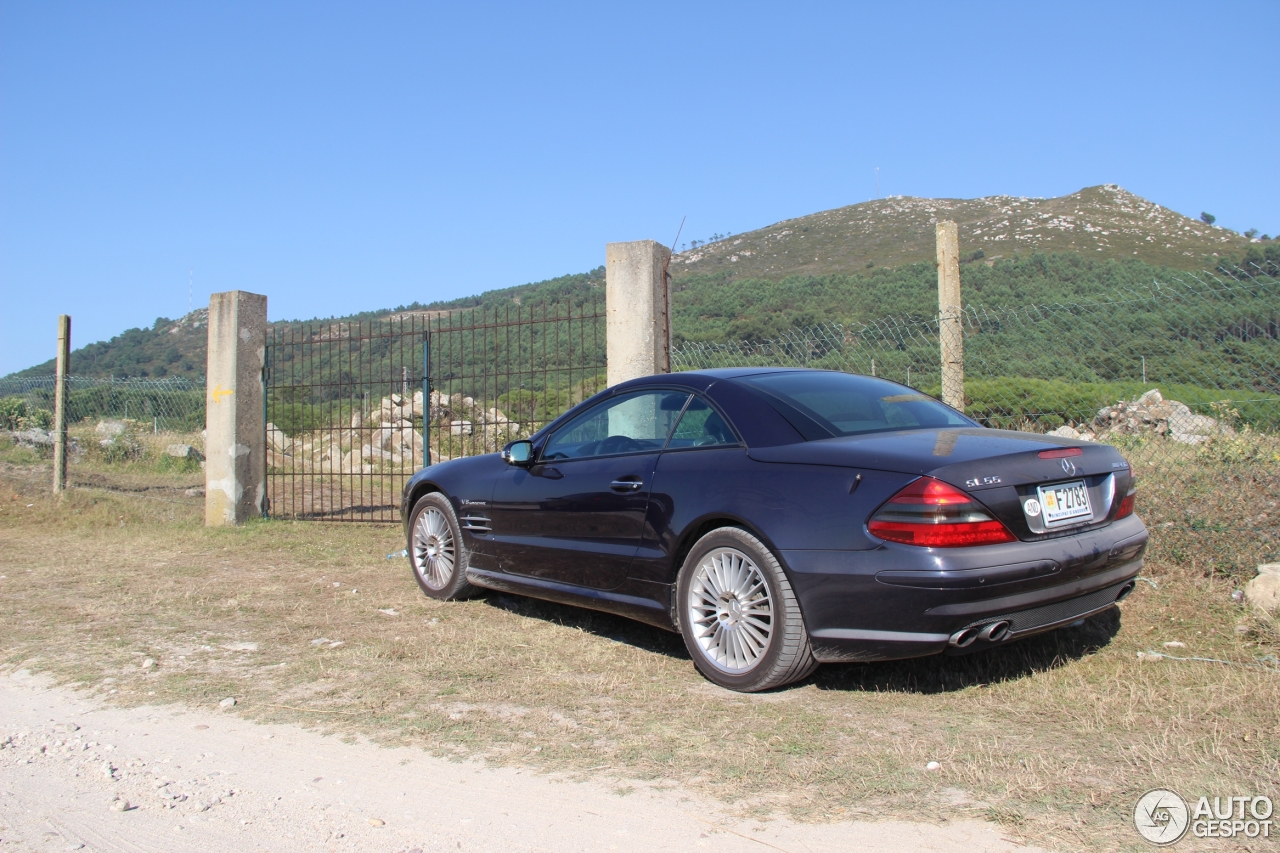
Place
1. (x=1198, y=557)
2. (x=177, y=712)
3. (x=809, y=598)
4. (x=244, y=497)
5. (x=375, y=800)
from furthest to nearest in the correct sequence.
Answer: (x=244, y=497) < (x=1198, y=557) < (x=177, y=712) < (x=809, y=598) < (x=375, y=800)

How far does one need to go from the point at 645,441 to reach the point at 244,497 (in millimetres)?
7367

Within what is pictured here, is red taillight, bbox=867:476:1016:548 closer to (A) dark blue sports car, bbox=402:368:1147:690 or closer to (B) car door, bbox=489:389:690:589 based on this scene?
(A) dark blue sports car, bbox=402:368:1147:690

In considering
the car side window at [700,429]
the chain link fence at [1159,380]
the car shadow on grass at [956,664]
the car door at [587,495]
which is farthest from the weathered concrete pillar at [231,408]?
the car side window at [700,429]

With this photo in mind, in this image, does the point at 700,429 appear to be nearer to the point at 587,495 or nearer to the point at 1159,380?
the point at 587,495

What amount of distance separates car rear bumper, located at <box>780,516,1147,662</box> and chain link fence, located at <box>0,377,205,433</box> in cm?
1314

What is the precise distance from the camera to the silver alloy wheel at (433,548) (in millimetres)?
5992

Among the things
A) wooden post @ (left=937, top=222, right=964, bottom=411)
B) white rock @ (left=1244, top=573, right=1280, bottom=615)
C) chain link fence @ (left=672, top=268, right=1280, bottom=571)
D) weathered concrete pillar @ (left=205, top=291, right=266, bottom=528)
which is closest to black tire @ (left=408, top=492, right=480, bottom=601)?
chain link fence @ (left=672, top=268, right=1280, bottom=571)

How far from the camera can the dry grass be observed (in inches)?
112

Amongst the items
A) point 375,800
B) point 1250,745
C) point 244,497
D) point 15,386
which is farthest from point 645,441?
point 15,386

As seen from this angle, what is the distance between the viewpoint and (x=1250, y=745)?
3.06m

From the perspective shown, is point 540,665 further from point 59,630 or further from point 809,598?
point 59,630

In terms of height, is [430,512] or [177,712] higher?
[430,512]

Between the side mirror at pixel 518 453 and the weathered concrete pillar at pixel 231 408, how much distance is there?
6279 mm

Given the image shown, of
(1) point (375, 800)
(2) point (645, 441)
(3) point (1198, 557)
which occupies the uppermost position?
(2) point (645, 441)
